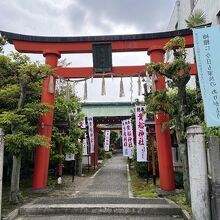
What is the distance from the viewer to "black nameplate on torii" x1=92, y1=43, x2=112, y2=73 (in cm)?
1503

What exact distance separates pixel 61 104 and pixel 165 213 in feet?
33.9

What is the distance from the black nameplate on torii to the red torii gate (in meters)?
0.18

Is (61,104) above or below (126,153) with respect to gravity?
above

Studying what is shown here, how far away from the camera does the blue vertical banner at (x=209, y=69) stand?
771 centimetres

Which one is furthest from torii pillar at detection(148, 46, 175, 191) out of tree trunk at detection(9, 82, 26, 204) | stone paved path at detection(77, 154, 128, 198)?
tree trunk at detection(9, 82, 26, 204)

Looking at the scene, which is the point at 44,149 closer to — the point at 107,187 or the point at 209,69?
the point at 107,187

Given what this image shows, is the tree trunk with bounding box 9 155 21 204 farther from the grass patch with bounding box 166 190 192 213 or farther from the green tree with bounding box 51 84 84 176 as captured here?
the grass patch with bounding box 166 190 192 213

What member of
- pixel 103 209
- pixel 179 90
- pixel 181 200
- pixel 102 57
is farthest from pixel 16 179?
pixel 179 90

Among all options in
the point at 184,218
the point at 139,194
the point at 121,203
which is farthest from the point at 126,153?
the point at 184,218

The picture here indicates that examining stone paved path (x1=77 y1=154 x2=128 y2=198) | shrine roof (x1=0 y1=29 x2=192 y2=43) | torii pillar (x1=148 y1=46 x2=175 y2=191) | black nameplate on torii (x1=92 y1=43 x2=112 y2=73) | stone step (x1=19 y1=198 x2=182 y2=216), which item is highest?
shrine roof (x1=0 y1=29 x2=192 y2=43)

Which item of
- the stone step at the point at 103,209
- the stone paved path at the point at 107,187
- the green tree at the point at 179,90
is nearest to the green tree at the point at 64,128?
the stone paved path at the point at 107,187

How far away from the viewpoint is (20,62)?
12.4 metres

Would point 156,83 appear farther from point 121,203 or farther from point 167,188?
point 121,203

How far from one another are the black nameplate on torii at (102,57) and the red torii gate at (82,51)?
184 mm
